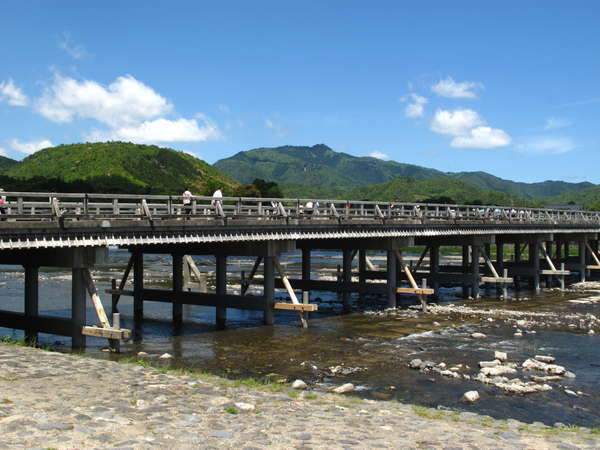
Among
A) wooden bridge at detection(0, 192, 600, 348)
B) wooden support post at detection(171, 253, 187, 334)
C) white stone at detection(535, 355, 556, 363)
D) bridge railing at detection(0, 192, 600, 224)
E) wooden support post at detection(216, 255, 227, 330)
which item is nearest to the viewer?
bridge railing at detection(0, 192, 600, 224)

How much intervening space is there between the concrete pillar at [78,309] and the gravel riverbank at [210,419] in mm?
6238

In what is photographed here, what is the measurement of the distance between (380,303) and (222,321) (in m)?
12.7

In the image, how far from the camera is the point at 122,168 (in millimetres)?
167375

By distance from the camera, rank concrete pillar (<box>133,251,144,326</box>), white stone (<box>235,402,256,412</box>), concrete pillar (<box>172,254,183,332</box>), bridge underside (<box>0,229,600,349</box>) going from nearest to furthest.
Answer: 1. white stone (<box>235,402,256,412</box>)
2. bridge underside (<box>0,229,600,349</box>)
3. concrete pillar (<box>172,254,183,332</box>)
4. concrete pillar (<box>133,251,144,326</box>)

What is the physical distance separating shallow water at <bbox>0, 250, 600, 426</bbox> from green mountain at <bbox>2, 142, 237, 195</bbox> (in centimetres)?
11673

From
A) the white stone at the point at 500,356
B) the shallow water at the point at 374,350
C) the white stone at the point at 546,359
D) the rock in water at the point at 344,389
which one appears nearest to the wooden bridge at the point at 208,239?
the shallow water at the point at 374,350

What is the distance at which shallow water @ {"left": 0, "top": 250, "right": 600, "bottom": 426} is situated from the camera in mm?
16328


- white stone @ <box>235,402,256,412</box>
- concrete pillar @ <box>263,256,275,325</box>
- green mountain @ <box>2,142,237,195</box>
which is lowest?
white stone @ <box>235,402,256,412</box>

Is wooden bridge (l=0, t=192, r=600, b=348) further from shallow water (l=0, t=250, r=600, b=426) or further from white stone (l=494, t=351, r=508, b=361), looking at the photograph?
white stone (l=494, t=351, r=508, b=361)

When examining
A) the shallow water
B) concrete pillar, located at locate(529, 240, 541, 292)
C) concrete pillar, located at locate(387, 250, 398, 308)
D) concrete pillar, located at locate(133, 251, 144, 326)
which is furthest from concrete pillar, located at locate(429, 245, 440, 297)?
concrete pillar, located at locate(133, 251, 144, 326)

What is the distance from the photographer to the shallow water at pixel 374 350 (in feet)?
53.6

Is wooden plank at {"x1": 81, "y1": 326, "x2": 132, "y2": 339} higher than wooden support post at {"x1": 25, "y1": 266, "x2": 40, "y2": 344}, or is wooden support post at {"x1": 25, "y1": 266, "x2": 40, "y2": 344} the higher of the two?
wooden support post at {"x1": 25, "y1": 266, "x2": 40, "y2": 344}

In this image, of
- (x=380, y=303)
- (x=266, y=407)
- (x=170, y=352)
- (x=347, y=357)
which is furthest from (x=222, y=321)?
(x=266, y=407)

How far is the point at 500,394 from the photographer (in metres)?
16.7
